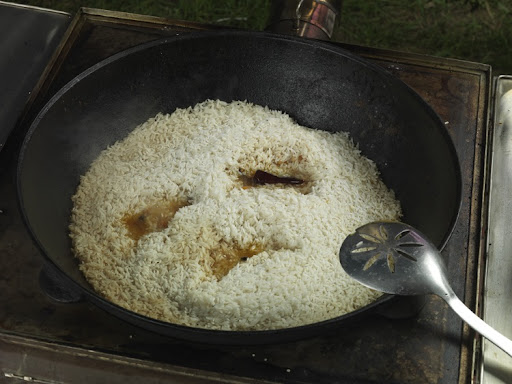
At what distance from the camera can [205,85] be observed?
5.69 feet

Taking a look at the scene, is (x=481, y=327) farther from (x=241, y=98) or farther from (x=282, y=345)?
(x=241, y=98)

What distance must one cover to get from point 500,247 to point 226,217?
69cm

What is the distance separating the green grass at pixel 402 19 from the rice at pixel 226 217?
1342 millimetres

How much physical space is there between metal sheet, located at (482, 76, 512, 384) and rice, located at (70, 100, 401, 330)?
263mm

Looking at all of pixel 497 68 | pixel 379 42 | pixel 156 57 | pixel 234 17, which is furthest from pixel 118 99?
pixel 497 68

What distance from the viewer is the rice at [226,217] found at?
1.28 metres

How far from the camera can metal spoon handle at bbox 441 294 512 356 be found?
109cm

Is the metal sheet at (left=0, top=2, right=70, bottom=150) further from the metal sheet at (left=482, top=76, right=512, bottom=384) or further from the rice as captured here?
the metal sheet at (left=482, top=76, right=512, bottom=384)

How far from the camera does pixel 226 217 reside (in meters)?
1.44

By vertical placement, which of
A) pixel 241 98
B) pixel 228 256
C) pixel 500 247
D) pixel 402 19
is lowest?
pixel 228 256

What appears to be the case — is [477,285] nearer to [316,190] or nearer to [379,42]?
[316,190]

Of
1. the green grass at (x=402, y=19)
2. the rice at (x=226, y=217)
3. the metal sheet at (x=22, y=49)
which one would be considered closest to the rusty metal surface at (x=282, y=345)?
the rice at (x=226, y=217)

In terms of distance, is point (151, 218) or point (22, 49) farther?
point (22, 49)

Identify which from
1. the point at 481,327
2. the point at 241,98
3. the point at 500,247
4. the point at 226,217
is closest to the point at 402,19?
the point at 241,98
